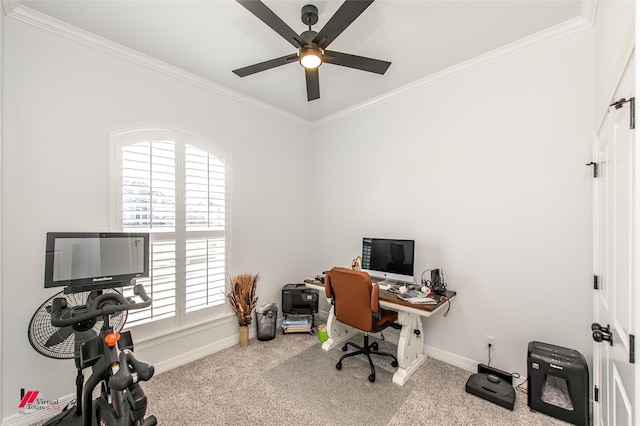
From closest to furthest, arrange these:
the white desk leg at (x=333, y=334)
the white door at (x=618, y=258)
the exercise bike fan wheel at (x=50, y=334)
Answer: the white door at (x=618, y=258) → the exercise bike fan wheel at (x=50, y=334) → the white desk leg at (x=333, y=334)

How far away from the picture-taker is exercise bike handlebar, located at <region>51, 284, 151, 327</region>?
4.64 ft

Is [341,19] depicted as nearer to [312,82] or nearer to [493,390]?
[312,82]

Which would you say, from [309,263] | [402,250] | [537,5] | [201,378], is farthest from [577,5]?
[201,378]

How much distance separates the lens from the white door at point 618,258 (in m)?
0.95

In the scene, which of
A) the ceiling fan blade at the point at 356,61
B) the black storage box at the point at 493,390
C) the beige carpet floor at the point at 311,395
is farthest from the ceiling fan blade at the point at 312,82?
the black storage box at the point at 493,390

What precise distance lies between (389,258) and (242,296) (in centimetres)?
170

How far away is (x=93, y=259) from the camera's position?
1774mm

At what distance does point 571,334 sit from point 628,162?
1725 millimetres

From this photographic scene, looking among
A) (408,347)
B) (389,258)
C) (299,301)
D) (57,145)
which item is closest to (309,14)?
(57,145)

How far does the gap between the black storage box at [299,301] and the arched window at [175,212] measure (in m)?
0.82

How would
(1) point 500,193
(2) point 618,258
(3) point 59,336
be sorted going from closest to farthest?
1. (2) point 618,258
2. (3) point 59,336
3. (1) point 500,193

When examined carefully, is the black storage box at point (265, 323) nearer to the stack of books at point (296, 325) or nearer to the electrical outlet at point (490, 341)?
the stack of books at point (296, 325)

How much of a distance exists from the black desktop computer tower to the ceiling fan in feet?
7.97

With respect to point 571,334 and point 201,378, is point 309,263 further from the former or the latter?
point 571,334
